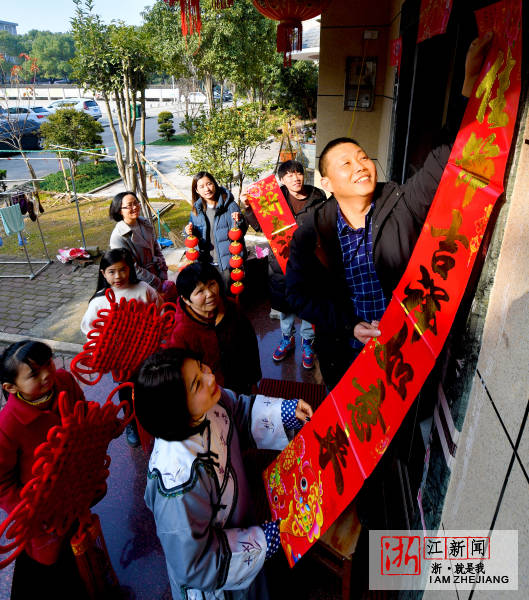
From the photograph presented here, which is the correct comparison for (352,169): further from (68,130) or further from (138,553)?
(68,130)

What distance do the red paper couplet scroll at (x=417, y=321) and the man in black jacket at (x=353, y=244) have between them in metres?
0.20

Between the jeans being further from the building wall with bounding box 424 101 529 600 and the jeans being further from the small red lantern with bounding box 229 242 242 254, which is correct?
the building wall with bounding box 424 101 529 600

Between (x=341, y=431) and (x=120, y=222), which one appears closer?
(x=341, y=431)

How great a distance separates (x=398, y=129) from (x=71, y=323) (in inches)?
185

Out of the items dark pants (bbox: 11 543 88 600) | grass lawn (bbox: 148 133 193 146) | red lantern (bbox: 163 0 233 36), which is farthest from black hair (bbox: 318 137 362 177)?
grass lawn (bbox: 148 133 193 146)

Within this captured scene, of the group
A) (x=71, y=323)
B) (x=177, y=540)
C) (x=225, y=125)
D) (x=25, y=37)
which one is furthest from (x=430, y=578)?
(x=25, y=37)

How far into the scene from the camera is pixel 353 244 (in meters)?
1.90

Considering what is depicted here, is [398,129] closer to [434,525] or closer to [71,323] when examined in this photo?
[434,525]

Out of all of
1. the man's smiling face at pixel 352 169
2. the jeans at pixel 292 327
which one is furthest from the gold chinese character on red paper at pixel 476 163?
the jeans at pixel 292 327

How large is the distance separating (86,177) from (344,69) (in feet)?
39.5

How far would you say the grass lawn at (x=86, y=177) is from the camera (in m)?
13.4

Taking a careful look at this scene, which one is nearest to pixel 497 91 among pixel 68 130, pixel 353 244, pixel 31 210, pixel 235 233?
pixel 353 244

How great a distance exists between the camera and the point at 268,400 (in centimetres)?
209

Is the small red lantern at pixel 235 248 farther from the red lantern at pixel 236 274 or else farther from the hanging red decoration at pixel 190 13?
the hanging red decoration at pixel 190 13
